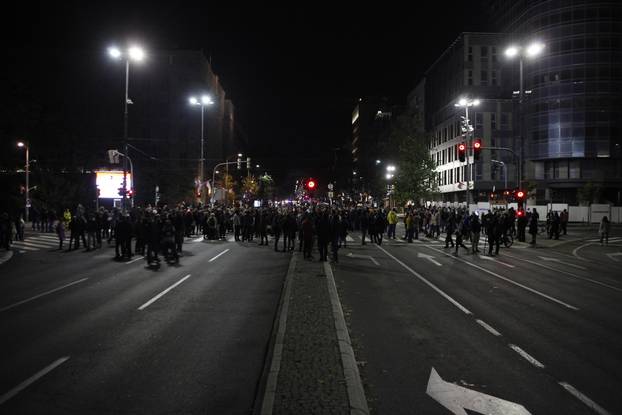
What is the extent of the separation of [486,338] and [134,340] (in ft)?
18.2

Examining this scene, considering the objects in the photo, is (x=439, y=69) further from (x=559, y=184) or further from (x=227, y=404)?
(x=227, y=404)

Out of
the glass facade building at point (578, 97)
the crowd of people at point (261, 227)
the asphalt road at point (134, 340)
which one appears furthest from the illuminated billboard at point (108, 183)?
the glass facade building at point (578, 97)

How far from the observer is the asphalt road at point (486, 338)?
5863 mm

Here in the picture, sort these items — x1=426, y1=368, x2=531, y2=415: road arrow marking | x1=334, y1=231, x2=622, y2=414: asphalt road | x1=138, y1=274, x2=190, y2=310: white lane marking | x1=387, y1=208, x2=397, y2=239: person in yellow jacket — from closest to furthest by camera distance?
x1=426, y1=368, x2=531, y2=415: road arrow marking
x1=334, y1=231, x2=622, y2=414: asphalt road
x1=138, y1=274, x2=190, y2=310: white lane marking
x1=387, y1=208, x2=397, y2=239: person in yellow jacket

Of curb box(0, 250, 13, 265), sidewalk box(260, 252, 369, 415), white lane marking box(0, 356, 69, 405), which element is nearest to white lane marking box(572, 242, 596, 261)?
sidewalk box(260, 252, 369, 415)

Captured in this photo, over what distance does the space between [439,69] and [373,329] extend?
89.6 m

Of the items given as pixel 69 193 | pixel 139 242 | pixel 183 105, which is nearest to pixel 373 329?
pixel 139 242

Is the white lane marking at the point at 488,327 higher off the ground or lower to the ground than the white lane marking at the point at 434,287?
lower

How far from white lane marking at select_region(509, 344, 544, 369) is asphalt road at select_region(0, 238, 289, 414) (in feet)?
12.0

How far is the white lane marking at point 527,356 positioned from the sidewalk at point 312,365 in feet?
8.11

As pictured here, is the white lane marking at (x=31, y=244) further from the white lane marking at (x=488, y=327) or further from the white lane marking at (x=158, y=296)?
the white lane marking at (x=488, y=327)

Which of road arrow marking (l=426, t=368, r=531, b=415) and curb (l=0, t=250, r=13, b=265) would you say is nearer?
road arrow marking (l=426, t=368, r=531, b=415)

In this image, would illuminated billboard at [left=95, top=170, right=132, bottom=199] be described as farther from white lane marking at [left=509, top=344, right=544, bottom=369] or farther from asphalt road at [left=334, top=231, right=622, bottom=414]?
→ white lane marking at [left=509, top=344, right=544, bottom=369]

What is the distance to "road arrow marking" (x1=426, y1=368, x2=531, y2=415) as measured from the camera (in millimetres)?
5469
